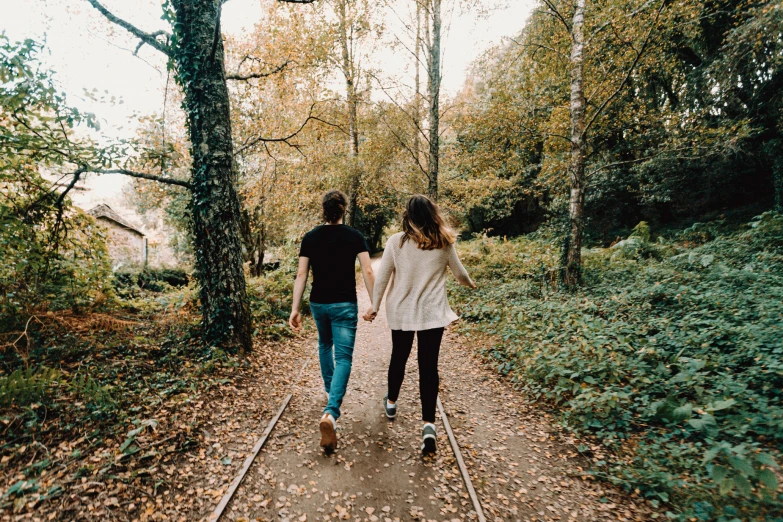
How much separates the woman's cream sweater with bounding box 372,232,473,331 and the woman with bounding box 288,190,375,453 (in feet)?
0.88

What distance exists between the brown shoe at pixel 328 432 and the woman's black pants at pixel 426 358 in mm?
777

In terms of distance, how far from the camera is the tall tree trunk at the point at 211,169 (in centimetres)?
478

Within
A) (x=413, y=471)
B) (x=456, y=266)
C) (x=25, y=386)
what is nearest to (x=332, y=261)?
(x=456, y=266)

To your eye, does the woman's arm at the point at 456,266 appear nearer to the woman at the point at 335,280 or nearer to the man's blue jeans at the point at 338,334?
the woman at the point at 335,280

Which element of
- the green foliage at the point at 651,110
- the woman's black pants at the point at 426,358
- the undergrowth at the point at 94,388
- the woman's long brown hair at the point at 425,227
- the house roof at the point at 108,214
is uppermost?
the green foliage at the point at 651,110

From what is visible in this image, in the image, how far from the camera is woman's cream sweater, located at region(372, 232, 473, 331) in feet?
10.4

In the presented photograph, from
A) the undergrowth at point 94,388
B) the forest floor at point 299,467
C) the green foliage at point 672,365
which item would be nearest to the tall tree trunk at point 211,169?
the undergrowth at point 94,388

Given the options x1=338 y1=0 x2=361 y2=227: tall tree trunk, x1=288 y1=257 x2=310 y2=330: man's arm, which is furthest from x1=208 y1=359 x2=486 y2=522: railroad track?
x1=338 y1=0 x2=361 y2=227: tall tree trunk

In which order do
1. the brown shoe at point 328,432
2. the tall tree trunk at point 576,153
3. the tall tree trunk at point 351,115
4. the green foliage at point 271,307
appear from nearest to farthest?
the brown shoe at point 328,432 → the green foliage at point 271,307 → the tall tree trunk at point 576,153 → the tall tree trunk at point 351,115

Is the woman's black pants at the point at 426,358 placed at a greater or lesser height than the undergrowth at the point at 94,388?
greater

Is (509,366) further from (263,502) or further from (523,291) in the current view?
(263,502)

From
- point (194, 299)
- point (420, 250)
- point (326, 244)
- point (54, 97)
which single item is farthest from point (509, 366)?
point (54, 97)

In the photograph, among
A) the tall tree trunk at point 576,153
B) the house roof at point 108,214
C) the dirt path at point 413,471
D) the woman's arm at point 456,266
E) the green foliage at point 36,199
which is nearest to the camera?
the dirt path at point 413,471

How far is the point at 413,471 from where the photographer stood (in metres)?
3.12
